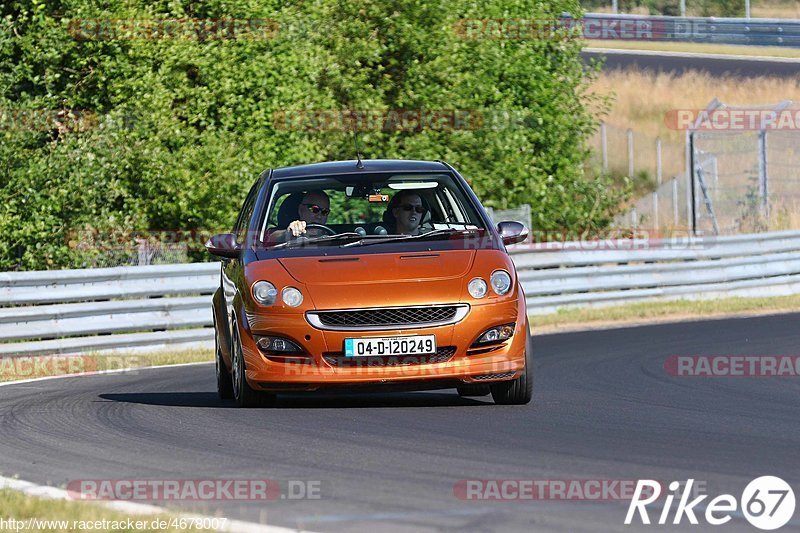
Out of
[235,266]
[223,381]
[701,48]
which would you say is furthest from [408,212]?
[701,48]

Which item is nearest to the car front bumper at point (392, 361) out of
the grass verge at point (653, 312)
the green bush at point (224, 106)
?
the grass verge at point (653, 312)

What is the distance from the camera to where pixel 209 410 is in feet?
32.1

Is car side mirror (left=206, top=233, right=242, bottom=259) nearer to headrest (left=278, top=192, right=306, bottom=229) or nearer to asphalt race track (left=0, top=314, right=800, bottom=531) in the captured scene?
headrest (left=278, top=192, right=306, bottom=229)

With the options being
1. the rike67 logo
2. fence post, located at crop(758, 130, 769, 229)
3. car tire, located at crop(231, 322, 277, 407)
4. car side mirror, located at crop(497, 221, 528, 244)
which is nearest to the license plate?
car tire, located at crop(231, 322, 277, 407)

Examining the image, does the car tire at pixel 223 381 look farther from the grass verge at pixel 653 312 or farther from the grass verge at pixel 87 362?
the grass verge at pixel 653 312

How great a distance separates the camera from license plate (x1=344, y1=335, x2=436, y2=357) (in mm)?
8961

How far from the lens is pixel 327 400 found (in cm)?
1020

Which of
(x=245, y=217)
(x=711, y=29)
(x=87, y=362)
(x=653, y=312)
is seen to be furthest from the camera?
(x=711, y=29)

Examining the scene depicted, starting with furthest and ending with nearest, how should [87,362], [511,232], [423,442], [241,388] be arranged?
[87,362] < [511,232] < [241,388] < [423,442]

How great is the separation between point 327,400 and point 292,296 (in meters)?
1.31

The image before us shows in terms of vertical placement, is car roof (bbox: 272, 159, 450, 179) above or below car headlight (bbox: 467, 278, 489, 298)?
above

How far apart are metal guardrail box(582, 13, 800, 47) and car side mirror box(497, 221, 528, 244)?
41504 mm

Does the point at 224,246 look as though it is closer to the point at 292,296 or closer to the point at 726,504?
the point at 292,296

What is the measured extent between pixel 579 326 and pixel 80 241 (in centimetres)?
699
